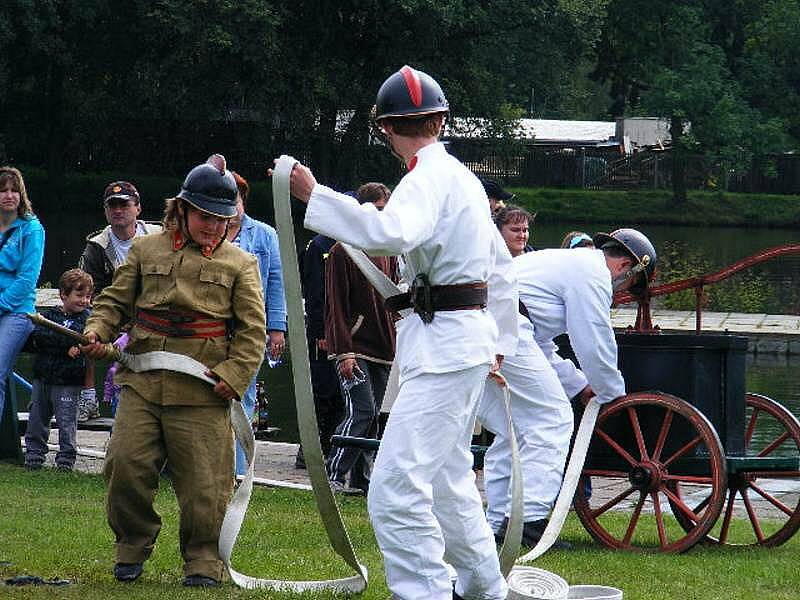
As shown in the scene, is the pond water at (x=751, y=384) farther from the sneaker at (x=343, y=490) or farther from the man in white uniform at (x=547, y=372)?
the man in white uniform at (x=547, y=372)

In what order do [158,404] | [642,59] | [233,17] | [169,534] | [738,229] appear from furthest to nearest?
1. [642,59]
2. [738,229]
3. [233,17]
4. [169,534]
5. [158,404]

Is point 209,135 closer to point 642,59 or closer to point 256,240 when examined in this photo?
point 642,59

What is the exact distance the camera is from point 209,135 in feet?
183

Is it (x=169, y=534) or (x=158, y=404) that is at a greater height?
(x=158, y=404)

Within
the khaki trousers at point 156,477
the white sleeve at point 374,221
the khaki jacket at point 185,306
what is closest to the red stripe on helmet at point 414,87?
the white sleeve at point 374,221

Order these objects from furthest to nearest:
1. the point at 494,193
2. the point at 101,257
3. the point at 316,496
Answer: the point at 494,193
the point at 101,257
the point at 316,496

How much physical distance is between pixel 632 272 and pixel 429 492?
10.3ft

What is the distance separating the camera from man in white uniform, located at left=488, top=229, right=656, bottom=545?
26.1 ft

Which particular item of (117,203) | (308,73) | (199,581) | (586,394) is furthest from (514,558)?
(308,73)

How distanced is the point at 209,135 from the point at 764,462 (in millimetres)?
48822

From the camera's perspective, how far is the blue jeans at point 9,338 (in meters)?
9.86

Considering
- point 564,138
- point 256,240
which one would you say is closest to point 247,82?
point 564,138

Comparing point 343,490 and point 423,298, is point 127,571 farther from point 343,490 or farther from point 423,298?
point 343,490

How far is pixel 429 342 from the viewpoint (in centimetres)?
578
